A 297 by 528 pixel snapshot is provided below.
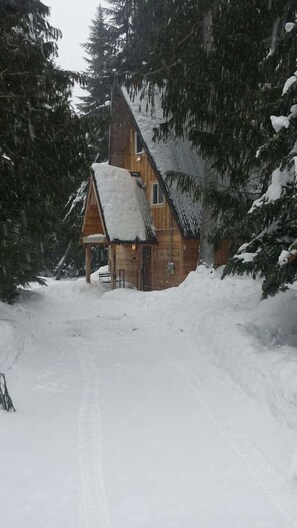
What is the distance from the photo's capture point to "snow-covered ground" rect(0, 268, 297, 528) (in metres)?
3.97

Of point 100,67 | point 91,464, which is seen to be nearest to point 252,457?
point 91,464

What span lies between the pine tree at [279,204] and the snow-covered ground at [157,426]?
4.57ft

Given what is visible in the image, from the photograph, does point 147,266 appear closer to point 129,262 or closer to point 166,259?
point 129,262

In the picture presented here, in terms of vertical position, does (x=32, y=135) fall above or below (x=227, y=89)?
below

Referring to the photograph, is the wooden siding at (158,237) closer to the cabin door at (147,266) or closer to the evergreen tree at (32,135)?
the cabin door at (147,266)

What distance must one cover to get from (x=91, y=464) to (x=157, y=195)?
1781 centimetres

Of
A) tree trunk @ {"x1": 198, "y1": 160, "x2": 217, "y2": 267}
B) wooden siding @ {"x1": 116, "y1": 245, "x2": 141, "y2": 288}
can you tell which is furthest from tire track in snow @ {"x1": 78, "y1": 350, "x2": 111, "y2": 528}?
wooden siding @ {"x1": 116, "y1": 245, "x2": 141, "y2": 288}

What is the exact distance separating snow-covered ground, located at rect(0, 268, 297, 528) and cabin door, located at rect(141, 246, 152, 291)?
36.7 ft

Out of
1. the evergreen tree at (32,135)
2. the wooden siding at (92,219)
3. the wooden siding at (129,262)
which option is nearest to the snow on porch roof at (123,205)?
the wooden siding at (92,219)

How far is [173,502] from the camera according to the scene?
4066mm

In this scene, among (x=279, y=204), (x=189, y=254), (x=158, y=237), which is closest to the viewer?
(x=279, y=204)

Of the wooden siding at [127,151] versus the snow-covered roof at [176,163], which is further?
the wooden siding at [127,151]

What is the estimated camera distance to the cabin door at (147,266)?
75.0ft

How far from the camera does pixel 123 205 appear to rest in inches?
845
